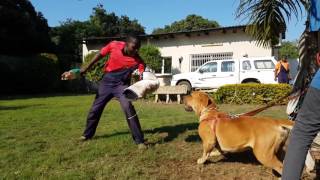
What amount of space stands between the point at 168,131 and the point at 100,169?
3119 mm

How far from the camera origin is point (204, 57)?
27.4m

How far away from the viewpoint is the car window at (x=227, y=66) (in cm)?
2172

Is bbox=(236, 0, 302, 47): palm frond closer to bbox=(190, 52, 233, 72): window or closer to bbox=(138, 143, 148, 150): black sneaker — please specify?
bbox=(138, 143, 148, 150): black sneaker

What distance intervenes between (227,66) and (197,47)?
234 inches

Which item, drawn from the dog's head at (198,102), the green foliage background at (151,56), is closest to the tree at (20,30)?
the green foliage background at (151,56)

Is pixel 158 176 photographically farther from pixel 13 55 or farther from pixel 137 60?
pixel 13 55

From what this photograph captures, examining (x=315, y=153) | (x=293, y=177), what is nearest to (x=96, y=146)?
(x=315, y=153)

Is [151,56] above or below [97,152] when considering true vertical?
above

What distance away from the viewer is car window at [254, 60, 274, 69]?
20.9 m

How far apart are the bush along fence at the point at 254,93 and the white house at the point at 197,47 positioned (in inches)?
343

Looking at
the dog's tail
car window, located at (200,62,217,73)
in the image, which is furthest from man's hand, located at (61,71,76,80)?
car window, located at (200,62,217,73)

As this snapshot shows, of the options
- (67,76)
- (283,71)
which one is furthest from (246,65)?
(67,76)

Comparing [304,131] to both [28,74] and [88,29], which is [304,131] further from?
[88,29]

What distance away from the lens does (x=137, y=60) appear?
24.2 ft
